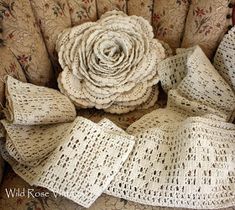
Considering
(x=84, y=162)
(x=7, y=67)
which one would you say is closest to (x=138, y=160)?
(x=84, y=162)

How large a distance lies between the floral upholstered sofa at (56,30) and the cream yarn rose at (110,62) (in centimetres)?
4

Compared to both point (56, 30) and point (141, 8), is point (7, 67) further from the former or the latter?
point (141, 8)

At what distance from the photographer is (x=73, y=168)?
2.98 feet

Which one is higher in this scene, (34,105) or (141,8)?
(141,8)

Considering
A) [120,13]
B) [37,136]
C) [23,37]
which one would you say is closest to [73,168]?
[37,136]

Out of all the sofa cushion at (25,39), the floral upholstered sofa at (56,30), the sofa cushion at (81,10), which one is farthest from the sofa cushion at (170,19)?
the sofa cushion at (25,39)

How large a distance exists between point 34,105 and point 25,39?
0.18 metres

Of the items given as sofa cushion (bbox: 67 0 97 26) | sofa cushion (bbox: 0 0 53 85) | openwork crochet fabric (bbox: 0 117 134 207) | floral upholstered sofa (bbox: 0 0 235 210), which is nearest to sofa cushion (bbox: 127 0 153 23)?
floral upholstered sofa (bbox: 0 0 235 210)

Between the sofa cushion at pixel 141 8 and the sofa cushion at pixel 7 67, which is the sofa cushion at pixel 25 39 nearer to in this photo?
the sofa cushion at pixel 7 67

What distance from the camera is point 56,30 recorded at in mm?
1136

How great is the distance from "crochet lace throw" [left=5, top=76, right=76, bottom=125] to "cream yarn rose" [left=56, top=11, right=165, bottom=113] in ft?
0.16

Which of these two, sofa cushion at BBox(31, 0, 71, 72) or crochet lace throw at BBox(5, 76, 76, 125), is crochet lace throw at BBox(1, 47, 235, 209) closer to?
crochet lace throw at BBox(5, 76, 76, 125)

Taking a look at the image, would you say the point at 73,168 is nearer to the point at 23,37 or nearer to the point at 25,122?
the point at 25,122

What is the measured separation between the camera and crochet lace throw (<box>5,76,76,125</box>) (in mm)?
1000
